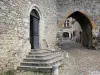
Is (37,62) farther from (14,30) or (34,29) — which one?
(34,29)

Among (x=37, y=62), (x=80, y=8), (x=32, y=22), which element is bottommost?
(x=37, y=62)

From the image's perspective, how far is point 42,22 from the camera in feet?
33.9

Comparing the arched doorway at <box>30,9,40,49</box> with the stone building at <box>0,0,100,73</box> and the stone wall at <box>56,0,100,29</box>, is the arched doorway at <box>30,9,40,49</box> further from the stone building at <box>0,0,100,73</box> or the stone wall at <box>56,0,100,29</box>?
the stone wall at <box>56,0,100,29</box>

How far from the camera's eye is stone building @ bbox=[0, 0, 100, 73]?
6.36 m

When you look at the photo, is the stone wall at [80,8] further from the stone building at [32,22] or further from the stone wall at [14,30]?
the stone wall at [14,30]

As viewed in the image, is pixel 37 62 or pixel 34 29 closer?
pixel 37 62

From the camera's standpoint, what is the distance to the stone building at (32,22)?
6.36 meters

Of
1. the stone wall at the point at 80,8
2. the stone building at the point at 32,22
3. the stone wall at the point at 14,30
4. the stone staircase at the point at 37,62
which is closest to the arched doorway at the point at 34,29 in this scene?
the stone building at the point at 32,22

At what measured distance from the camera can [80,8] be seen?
13508mm

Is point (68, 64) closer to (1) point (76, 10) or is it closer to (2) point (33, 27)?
(2) point (33, 27)

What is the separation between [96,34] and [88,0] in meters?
2.65

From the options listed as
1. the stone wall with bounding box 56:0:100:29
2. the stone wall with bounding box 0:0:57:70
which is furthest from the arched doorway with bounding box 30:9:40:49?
A: the stone wall with bounding box 56:0:100:29

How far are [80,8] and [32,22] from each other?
5.35m

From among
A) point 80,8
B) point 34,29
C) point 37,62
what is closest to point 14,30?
point 37,62
